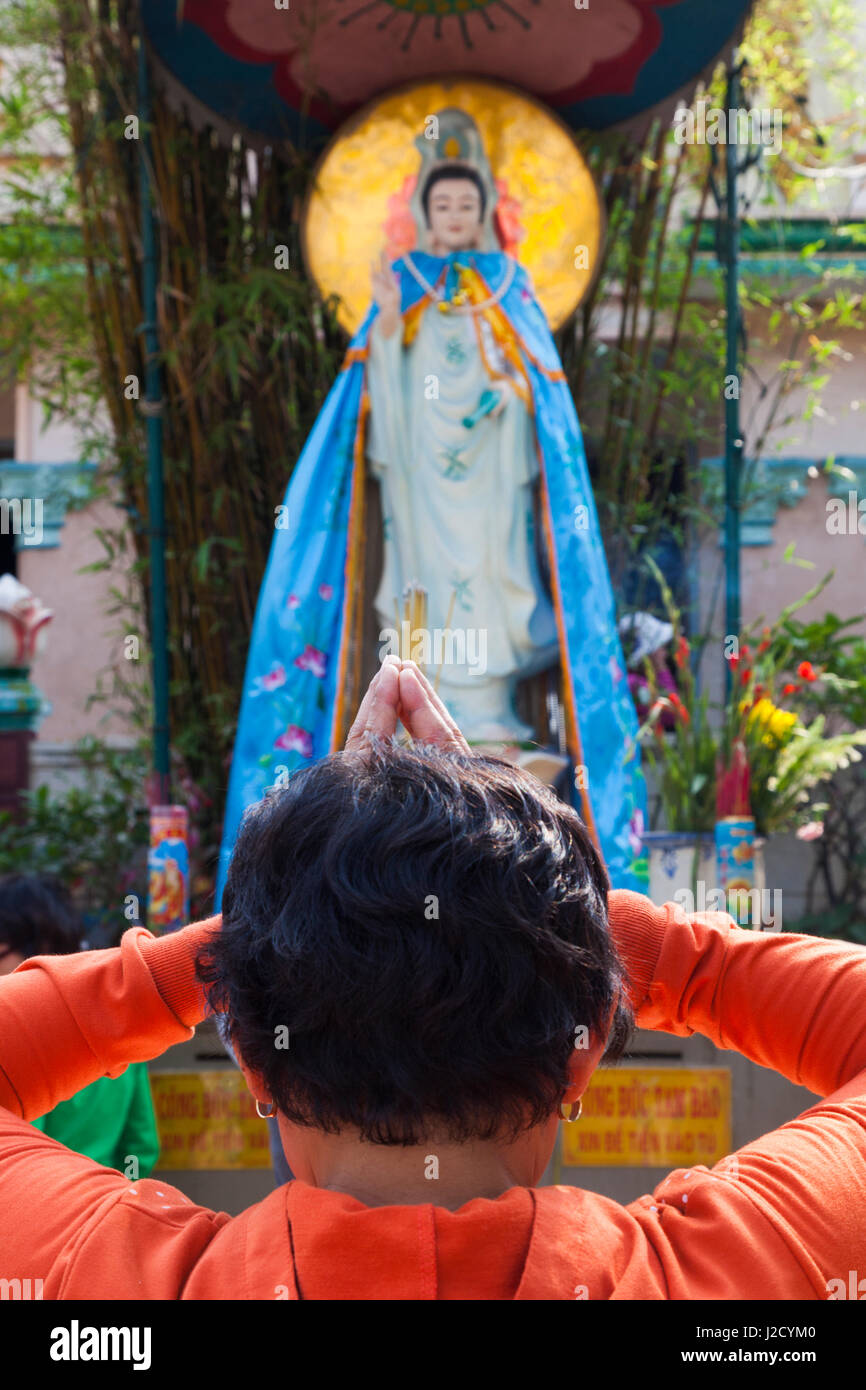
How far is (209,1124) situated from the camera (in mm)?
3125

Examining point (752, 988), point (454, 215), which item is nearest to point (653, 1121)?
point (752, 988)

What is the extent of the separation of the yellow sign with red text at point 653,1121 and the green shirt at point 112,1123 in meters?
1.05

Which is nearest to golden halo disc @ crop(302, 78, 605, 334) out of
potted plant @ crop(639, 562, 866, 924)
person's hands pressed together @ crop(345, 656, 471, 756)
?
potted plant @ crop(639, 562, 866, 924)

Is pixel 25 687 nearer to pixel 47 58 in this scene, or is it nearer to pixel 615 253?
pixel 47 58

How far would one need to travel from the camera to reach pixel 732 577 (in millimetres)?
4020

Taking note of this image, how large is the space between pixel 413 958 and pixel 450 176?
11.8 feet

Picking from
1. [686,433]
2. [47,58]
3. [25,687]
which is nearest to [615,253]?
[686,433]

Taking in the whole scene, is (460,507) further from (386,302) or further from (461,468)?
(386,302)

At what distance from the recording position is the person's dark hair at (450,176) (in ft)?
12.8

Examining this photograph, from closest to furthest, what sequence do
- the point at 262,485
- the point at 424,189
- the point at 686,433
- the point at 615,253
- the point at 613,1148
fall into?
1. the point at 613,1148
2. the point at 424,189
3. the point at 262,485
4. the point at 615,253
5. the point at 686,433

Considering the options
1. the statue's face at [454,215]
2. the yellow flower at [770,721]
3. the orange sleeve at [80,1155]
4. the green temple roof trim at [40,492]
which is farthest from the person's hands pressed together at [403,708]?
the green temple roof trim at [40,492]

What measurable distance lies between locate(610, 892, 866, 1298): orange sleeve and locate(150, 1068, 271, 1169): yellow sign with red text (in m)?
2.39

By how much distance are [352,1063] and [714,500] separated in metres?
4.77

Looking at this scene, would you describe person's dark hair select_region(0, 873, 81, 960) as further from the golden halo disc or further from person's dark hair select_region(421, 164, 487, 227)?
person's dark hair select_region(421, 164, 487, 227)
